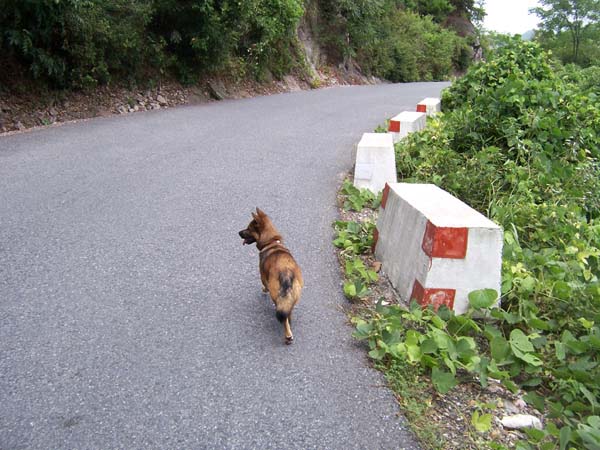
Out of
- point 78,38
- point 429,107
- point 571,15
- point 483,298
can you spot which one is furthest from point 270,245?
point 571,15

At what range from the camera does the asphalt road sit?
2.77 metres

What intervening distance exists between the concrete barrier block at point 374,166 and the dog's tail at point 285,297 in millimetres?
3274

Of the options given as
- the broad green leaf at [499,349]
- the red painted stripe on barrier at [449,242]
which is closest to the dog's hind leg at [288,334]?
the red painted stripe on barrier at [449,242]

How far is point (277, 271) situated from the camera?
3.61 meters

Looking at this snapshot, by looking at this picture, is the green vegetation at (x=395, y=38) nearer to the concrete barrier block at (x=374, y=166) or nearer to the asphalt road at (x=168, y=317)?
the asphalt road at (x=168, y=317)

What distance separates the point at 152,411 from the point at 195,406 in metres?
0.22

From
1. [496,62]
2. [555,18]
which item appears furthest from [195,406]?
[555,18]

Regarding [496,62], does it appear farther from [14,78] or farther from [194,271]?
[14,78]

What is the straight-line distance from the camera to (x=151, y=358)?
330cm

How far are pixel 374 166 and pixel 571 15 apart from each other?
5900cm

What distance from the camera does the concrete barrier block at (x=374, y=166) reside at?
650 centimetres

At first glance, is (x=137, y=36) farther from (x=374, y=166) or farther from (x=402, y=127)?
(x=374, y=166)

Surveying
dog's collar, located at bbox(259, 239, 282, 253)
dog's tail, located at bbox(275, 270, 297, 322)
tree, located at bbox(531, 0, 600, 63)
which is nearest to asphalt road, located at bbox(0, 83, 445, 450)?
dog's tail, located at bbox(275, 270, 297, 322)

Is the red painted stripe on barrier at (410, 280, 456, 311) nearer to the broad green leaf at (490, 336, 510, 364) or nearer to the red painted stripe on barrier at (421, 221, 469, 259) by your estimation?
the red painted stripe on barrier at (421, 221, 469, 259)
